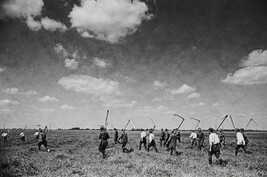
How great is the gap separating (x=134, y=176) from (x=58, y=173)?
3.42m

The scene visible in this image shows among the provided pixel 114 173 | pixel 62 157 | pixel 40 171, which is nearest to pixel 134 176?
pixel 114 173

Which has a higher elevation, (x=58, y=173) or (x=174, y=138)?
(x=174, y=138)

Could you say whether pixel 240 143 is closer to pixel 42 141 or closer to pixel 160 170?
pixel 160 170

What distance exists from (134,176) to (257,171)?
618cm

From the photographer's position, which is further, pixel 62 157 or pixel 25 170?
pixel 62 157

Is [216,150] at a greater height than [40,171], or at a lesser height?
greater

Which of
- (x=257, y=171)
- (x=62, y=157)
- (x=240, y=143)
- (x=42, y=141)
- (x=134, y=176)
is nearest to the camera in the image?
(x=134, y=176)

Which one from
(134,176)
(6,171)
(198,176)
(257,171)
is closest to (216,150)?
(257,171)

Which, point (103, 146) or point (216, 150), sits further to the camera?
point (103, 146)

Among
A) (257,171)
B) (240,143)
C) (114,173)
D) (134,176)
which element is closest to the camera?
(134,176)

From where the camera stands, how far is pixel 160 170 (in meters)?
10.9

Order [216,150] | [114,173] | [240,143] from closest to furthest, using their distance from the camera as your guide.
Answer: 1. [114,173]
2. [216,150]
3. [240,143]

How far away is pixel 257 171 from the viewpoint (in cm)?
1133

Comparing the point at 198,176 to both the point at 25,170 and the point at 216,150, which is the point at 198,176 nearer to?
the point at 216,150
